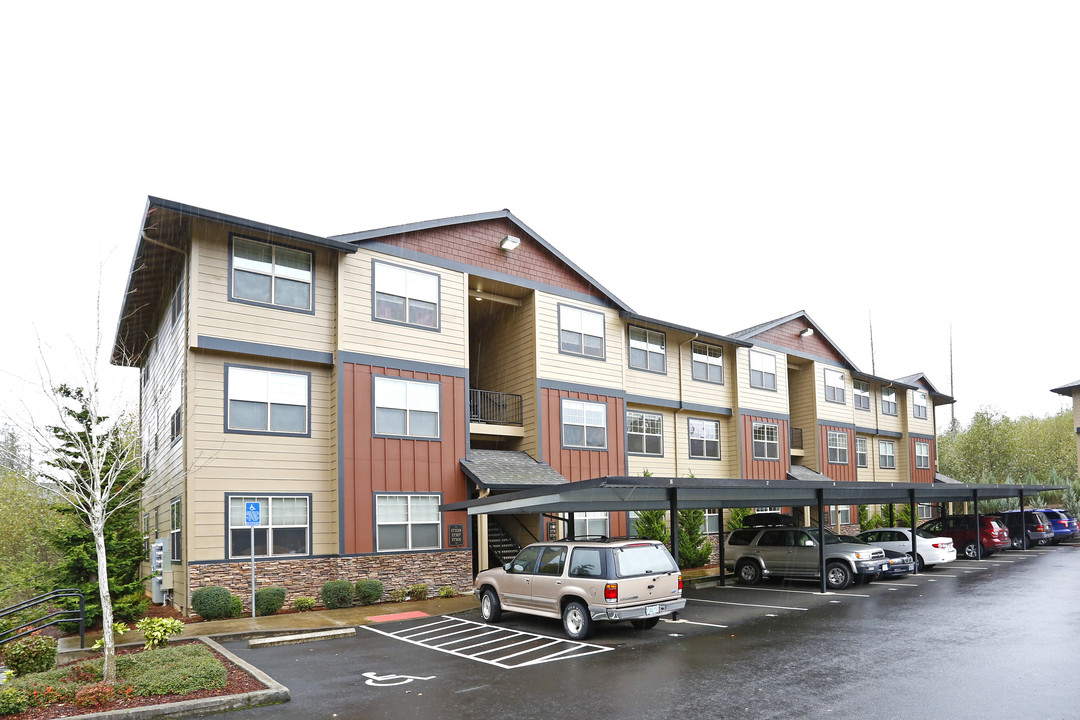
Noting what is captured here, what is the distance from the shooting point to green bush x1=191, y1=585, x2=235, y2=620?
1625 centimetres

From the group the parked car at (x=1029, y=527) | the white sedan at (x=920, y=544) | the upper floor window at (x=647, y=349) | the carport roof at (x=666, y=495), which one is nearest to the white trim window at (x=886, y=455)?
the parked car at (x=1029, y=527)

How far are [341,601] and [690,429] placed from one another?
1566 cm

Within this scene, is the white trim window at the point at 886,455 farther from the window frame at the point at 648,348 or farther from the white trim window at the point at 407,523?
the white trim window at the point at 407,523

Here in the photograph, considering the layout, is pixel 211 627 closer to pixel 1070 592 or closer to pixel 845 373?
pixel 1070 592

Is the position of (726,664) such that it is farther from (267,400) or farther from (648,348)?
(648,348)

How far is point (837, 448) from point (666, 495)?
2202cm

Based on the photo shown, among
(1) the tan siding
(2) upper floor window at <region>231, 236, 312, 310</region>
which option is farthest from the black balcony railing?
(2) upper floor window at <region>231, 236, 312, 310</region>

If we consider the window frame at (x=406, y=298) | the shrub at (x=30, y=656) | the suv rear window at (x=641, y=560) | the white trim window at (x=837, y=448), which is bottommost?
the shrub at (x=30, y=656)

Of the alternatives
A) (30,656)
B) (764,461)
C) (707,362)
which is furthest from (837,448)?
(30,656)

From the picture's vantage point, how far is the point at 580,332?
981 inches

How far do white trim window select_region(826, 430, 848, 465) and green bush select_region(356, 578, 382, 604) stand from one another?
24163 mm

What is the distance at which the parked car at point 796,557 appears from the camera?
20.0 meters

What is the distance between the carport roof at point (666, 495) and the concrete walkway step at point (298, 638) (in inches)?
161

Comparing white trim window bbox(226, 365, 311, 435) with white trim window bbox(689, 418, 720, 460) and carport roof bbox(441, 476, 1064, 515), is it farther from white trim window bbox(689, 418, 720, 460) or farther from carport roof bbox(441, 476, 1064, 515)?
white trim window bbox(689, 418, 720, 460)
